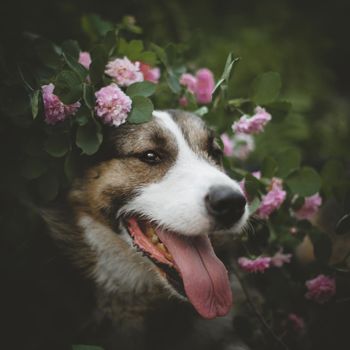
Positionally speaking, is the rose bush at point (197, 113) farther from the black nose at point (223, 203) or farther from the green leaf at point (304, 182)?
the black nose at point (223, 203)

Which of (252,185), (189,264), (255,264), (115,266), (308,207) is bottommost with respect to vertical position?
(115,266)

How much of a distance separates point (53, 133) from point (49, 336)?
1.06m

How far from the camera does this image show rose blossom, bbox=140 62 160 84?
299 cm

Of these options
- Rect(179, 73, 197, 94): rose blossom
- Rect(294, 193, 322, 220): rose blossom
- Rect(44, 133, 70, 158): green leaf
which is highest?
Rect(179, 73, 197, 94): rose blossom

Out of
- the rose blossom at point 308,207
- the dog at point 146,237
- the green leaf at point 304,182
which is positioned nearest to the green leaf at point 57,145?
the dog at point 146,237

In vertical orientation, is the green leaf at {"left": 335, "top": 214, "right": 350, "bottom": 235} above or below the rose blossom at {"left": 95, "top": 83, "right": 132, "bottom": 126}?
below

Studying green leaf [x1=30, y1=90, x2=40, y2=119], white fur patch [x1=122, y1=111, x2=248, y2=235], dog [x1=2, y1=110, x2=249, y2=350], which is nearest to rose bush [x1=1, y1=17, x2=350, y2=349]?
green leaf [x1=30, y1=90, x2=40, y2=119]

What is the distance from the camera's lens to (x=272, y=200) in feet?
9.32

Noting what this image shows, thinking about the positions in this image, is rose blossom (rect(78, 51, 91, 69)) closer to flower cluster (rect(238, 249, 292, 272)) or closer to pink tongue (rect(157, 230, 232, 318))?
pink tongue (rect(157, 230, 232, 318))

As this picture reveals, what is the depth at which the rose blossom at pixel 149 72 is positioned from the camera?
9.81 ft

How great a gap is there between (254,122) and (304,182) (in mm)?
478

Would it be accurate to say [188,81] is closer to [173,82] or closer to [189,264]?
[173,82]

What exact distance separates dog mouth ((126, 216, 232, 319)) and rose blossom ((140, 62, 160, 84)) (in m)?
0.92

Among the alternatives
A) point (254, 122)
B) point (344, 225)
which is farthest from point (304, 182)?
point (254, 122)
